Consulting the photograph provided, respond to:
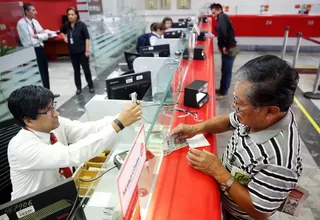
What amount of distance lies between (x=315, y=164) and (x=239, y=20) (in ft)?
17.7

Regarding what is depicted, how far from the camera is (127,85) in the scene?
2230 mm

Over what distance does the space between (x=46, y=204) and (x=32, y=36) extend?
4185 millimetres

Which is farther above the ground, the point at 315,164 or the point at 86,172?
the point at 86,172

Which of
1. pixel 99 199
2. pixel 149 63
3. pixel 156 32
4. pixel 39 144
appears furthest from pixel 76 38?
pixel 99 199

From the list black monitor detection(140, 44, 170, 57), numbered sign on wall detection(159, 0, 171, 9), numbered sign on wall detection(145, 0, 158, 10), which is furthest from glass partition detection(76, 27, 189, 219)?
numbered sign on wall detection(145, 0, 158, 10)

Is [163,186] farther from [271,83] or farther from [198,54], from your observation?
[198,54]

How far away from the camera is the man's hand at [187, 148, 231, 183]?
1165mm

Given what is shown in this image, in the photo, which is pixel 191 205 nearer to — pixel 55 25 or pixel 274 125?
pixel 274 125

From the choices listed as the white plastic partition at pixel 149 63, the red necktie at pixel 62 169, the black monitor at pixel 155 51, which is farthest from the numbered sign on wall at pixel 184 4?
the red necktie at pixel 62 169

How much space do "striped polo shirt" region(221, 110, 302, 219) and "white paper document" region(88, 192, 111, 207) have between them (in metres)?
0.61

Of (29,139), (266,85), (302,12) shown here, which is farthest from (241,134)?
(302,12)

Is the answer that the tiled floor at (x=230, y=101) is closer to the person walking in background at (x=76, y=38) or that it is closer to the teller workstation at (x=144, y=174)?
the person walking in background at (x=76, y=38)

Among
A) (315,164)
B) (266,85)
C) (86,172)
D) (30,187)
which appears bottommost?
(315,164)

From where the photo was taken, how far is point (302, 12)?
7145 mm
